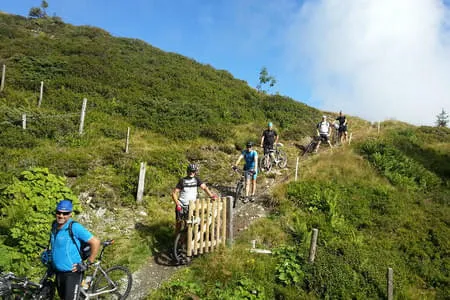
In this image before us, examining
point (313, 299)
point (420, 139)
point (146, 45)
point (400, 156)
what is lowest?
point (313, 299)

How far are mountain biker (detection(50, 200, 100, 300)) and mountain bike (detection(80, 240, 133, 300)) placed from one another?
0.59 m

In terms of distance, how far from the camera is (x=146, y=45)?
31.0 metres

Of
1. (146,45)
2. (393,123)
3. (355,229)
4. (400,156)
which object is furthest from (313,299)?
(146,45)

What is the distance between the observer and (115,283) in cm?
598

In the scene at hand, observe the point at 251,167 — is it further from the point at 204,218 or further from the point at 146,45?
the point at 146,45

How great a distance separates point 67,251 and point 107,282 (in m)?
1.88

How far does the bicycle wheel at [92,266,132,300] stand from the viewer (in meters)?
5.69

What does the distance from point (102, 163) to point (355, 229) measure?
9042mm

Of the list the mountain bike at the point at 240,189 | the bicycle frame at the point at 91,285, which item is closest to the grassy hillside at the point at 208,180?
A: the bicycle frame at the point at 91,285

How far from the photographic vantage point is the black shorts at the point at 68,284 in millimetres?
4336

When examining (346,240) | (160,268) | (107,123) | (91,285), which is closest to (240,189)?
(346,240)

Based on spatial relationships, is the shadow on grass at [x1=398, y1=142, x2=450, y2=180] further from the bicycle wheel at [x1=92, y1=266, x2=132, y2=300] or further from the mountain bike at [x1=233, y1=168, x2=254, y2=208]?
the bicycle wheel at [x1=92, y1=266, x2=132, y2=300]

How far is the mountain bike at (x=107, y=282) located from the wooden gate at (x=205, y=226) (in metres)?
1.43

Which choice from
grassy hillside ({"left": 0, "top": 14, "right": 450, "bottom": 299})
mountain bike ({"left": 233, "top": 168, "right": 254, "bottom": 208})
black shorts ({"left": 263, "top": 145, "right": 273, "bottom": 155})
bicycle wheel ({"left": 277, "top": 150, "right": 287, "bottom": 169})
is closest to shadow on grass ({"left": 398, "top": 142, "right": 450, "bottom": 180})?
grassy hillside ({"left": 0, "top": 14, "right": 450, "bottom": 299})
